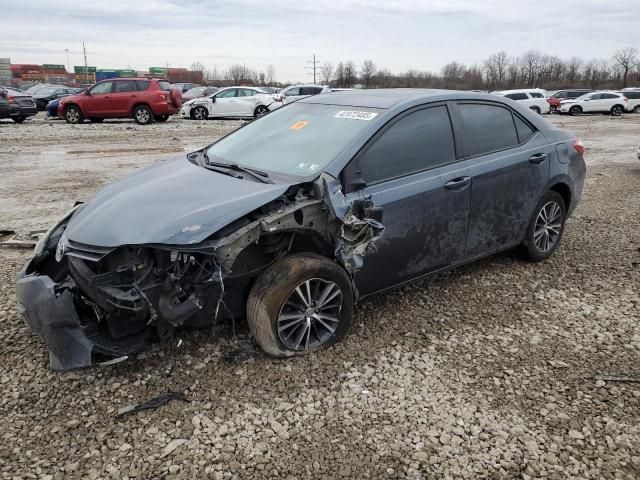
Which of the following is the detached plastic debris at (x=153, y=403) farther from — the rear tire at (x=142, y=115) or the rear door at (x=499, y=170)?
the rear tire at (x=142, y=115)

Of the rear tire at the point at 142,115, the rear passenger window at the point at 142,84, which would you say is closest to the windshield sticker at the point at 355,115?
the rear passenger window at the point at 142,84

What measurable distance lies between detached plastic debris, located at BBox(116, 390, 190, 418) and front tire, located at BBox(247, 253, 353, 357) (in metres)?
0.56

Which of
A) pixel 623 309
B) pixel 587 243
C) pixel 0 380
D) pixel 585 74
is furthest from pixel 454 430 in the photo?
pixel 585 74

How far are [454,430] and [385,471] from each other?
494 mm

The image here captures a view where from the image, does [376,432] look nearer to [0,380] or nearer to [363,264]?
[363,264]

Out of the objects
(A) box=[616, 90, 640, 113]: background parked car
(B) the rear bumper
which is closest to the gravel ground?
(B) the rear bumper

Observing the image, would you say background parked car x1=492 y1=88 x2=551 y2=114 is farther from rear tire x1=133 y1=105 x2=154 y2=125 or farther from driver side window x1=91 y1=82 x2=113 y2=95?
driver side window x1=91 y1=82 x2=113 y2=95

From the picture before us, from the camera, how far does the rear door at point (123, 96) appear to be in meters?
18.4

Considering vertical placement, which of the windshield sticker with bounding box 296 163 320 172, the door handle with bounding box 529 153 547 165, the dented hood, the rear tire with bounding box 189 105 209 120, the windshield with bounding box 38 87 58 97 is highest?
the windshield with bounding box 38 87 58 97

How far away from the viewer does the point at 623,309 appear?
13.5 ft

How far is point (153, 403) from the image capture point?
292cm

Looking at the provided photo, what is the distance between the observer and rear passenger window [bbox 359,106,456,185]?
3584 mm

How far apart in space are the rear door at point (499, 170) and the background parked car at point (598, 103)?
28.5 metres

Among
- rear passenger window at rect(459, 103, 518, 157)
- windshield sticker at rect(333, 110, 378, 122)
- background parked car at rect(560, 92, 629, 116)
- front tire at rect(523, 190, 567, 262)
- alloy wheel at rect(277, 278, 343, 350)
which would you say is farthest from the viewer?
background parked car at rect(560, 92, 629, 116)
